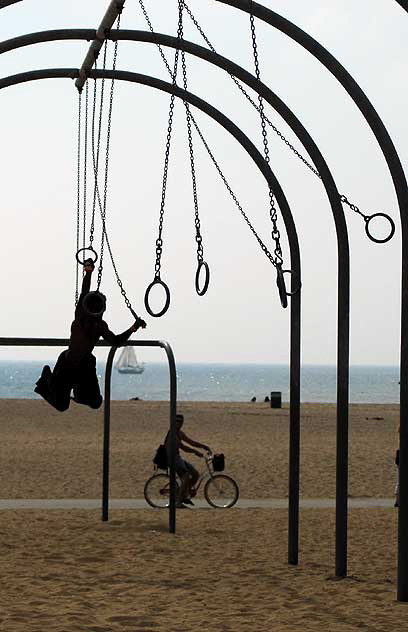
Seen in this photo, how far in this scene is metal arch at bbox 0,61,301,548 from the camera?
12.2 meters

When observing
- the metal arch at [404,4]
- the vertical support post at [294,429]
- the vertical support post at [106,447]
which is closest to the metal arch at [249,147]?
the vertical support post at [294,429]

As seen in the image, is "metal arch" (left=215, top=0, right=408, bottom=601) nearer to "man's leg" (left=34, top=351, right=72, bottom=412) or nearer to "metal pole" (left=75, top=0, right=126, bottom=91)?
"metal pole" (left=75, top=0, right=126, bottom=91)

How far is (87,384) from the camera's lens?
12359mm

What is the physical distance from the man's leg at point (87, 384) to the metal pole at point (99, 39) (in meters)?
2.79

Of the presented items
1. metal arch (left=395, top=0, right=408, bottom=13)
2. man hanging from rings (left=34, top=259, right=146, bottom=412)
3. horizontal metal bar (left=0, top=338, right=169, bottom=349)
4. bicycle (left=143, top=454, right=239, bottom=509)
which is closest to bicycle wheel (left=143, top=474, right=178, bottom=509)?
bicycle (left=143, top=454, right=239, bottom=509)

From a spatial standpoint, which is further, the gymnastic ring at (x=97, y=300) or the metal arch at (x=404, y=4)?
the gymnastic ring at (x=97, y=300)

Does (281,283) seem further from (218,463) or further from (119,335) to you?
(218,463)

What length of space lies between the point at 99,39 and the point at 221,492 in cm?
709

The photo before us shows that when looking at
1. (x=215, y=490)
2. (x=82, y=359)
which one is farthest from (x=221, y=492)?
(x=82, y=359)

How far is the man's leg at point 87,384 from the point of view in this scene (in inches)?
484

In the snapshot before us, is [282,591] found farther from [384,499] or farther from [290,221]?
[384,499]

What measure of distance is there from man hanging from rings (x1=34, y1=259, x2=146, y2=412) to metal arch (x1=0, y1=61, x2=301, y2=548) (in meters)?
1.41

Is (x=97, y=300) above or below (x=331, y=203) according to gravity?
below

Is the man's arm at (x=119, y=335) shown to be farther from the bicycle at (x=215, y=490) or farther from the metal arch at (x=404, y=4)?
the bicycle at (x=215, y=490)
